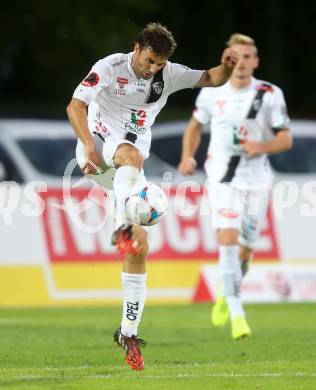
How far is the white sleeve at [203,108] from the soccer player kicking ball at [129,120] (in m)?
3.03

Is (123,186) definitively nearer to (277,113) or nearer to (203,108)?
(277,113)

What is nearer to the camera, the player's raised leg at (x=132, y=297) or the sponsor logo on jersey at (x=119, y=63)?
the player's raised leg at (x=132, y=297)

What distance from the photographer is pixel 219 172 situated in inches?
563

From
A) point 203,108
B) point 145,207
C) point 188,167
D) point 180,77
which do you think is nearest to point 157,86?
point 180,77

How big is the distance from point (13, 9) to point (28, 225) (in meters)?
15.3

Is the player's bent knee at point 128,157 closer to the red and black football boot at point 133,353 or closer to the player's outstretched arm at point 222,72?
the player's outstretched arm at point 222,72

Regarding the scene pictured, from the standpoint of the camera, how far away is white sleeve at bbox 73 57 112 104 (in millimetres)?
10828

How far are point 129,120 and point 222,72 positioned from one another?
0.81 m

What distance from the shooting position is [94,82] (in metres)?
10.9

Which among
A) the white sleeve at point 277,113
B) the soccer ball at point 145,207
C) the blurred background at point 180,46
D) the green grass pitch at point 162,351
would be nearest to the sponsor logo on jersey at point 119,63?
the soccer ball at point 145,207

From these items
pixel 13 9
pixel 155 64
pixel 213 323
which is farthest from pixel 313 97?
pixel 155 64

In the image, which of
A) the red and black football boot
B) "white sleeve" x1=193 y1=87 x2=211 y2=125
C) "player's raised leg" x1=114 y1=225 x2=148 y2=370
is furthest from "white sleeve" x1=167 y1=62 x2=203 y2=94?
"white sleeve" x1=193 y1=87 x2=211 y2=125

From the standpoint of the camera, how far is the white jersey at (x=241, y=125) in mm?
14266

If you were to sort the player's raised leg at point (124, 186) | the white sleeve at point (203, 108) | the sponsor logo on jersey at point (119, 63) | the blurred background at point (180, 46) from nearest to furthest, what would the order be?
the player's raised leg at point (124, 186) → the sponsor logo on jersey at point (119, 63) → the white sleeve at point (203, 108) → the blurred background at point (180, 46)
